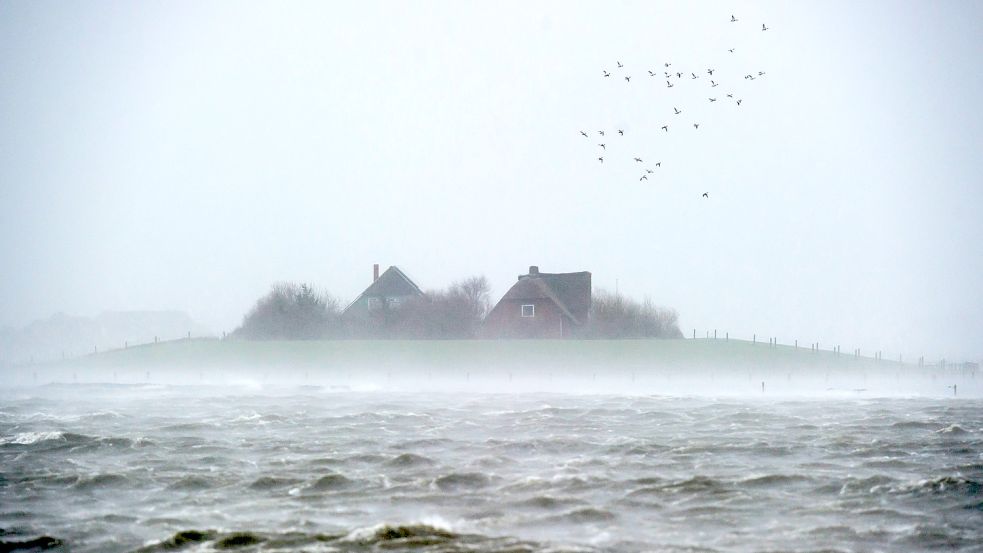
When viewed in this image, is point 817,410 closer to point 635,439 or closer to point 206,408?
point 635,439

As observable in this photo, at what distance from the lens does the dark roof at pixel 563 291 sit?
55.8m

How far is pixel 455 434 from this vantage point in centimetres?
2606

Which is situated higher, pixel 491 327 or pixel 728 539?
pixel 491 327

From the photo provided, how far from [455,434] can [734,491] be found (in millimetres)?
10857

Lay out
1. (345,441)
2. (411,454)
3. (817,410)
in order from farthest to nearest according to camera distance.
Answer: (817,410) → (345,441) → (411,454)

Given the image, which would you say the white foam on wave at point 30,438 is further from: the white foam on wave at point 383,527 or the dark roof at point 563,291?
the dark roof at point 563,291

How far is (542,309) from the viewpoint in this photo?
55.5 metres

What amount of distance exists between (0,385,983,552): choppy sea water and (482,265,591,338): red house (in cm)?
2188

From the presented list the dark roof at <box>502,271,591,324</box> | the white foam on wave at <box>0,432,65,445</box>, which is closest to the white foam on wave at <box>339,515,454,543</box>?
the white foam on wave at <box>0,432,65,445</box>

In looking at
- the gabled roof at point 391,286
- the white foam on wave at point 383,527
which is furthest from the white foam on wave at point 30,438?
the gabled roof at point 391,286

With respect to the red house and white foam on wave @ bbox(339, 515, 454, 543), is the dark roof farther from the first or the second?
white foam on wave @ bbox(339, 515, 454, 543)

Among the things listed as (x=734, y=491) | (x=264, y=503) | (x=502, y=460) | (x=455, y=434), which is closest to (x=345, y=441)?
(x=455, y=434)

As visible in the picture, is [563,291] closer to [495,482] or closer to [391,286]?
[391,286]

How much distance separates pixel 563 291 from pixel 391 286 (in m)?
12.7
